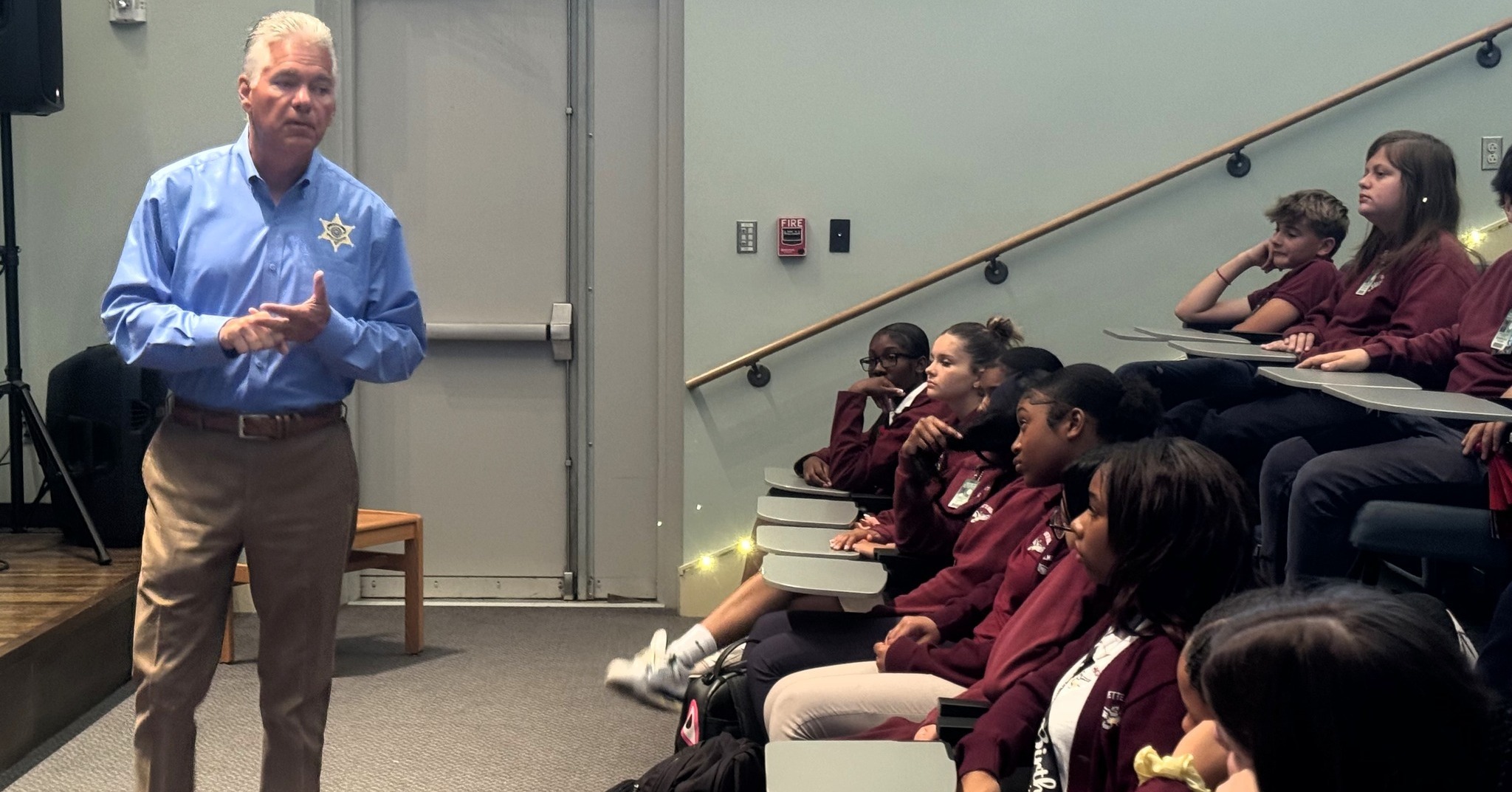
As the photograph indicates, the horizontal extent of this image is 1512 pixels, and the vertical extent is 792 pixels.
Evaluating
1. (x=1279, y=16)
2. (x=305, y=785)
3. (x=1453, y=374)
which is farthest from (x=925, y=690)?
(x=1279, y=16)

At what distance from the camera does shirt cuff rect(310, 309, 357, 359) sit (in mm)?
2115

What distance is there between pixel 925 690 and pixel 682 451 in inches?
92.0

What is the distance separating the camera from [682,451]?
4535 mm

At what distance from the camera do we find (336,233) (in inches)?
87.9

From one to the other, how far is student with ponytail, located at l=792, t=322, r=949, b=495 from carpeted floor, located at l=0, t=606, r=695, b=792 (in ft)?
2.62

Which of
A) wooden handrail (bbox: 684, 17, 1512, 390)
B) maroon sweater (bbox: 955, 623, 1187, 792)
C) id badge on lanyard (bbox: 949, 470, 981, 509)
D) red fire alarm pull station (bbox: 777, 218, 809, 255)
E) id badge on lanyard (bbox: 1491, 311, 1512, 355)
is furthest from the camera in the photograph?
red fire alarm pull station (bbox: 777, 218, 809, 255)

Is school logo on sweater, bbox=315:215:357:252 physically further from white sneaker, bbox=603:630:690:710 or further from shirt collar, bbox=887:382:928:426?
shirt collar, bbox=887:382:928:426

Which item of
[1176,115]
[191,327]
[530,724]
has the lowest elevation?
[530,724]

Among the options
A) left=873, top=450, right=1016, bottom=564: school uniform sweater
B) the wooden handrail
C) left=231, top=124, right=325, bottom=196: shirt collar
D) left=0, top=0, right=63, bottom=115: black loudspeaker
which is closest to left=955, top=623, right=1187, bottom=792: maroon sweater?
left=873, top=450, right=1016, bottom=564: school uniform sweater

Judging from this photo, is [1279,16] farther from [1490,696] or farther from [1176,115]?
[1490,696]

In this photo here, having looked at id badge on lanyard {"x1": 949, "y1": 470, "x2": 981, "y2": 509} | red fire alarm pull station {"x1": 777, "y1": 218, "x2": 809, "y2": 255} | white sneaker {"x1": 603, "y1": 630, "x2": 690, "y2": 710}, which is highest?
red fire alarm pull station {"x1": 777, "y1": 218, "x2": 809, "y2": 255}

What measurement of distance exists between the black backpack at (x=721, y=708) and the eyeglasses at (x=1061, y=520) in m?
0.79

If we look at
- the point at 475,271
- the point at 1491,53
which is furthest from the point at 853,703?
the point at 1491,53

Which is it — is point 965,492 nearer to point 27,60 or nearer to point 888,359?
point 888,359
